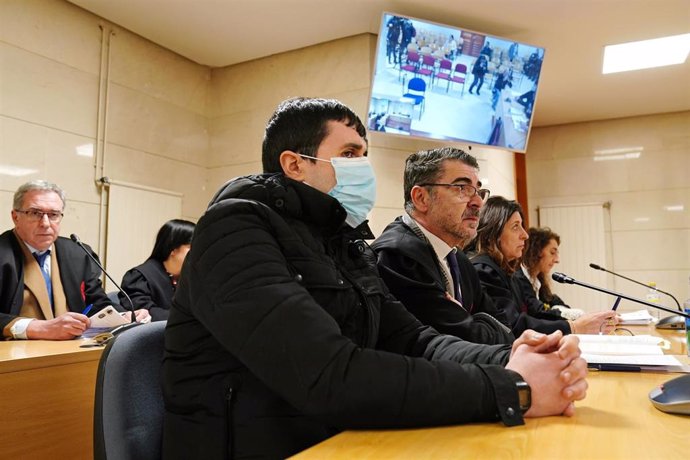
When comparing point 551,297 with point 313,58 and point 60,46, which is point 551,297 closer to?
point 313,58

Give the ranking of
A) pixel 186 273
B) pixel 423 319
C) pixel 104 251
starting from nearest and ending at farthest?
pixel 186 273
pixel 423 319
pixel 104 251

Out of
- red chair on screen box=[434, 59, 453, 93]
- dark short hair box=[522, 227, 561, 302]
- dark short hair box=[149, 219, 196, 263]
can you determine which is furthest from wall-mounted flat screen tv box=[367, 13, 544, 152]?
dark short hair box=[149, 219, 196, 263]

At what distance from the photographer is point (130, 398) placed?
105 cm

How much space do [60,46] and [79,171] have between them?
2.84 feet

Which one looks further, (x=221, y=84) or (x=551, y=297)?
(x=221, y=84)

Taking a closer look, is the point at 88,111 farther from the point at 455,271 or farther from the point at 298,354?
the point at 298,354

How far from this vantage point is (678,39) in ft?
14.6

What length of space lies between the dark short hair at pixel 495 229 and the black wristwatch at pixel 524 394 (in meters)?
2.11

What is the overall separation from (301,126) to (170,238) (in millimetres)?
2193

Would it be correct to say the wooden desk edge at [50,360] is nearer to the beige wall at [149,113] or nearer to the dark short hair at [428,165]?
the dark short hair at [428,165]

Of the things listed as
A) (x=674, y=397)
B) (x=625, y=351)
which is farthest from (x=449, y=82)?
(x=674, y=397)

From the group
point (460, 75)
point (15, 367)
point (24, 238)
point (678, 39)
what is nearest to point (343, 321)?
point (15, 367)

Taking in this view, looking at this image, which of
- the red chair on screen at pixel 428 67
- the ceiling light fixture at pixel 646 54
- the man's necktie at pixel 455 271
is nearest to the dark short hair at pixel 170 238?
the man's necktie at pixel 455 271

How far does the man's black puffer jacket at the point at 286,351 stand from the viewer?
816 mm
